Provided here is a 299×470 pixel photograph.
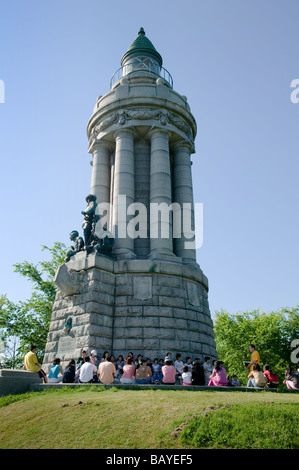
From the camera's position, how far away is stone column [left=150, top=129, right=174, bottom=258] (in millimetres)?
18906

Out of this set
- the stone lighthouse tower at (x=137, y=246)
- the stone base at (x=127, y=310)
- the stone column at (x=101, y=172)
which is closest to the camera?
the stone base at (x=127, y=310)

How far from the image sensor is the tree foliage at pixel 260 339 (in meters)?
36.0

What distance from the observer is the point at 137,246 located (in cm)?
1998

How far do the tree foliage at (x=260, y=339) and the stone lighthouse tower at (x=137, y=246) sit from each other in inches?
792

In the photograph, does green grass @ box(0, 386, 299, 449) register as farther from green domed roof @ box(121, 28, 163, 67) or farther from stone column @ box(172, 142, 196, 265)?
green domed roof @ box(121, 28, 163, 67)

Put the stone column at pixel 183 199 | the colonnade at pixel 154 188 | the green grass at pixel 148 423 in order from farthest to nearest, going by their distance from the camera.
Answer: the stone column at pixel 183 199 → the colonnade at pixel 154 188 → the green grass at pixel 148 423

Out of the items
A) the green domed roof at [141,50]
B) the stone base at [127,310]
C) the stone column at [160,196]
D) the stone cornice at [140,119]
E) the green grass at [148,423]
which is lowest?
the green grass at [148,423]

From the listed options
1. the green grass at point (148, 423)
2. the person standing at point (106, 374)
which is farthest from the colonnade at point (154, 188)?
the green grass at point (148, 423)

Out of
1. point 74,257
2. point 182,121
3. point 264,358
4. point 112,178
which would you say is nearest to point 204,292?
point 74,257

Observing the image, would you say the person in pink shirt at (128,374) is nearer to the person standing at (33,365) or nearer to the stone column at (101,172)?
the person standing at (33,365)

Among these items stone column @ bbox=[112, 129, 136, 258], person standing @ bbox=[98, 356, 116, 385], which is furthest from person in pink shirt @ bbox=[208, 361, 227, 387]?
stone column @ bbox=[112, 129, 136, 258]

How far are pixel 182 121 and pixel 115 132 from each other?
4005 millimetres

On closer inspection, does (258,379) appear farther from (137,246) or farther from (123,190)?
(123,190)
